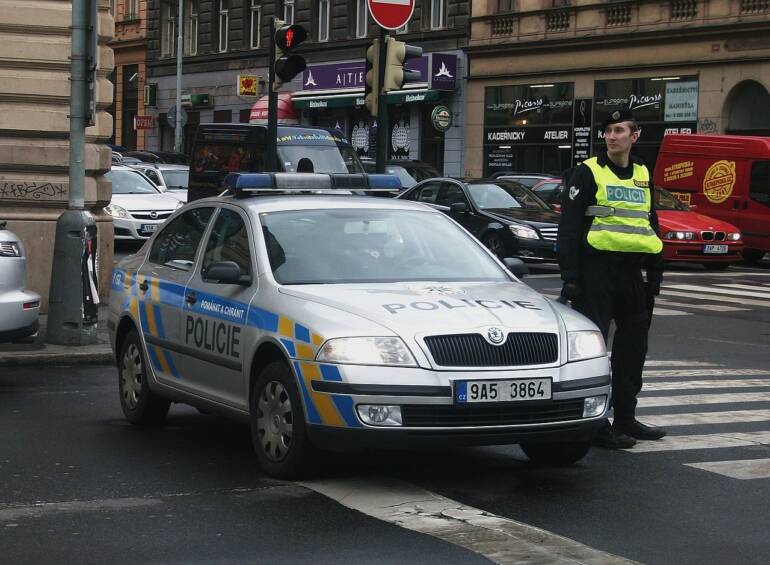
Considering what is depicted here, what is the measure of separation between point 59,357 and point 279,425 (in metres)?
5.15

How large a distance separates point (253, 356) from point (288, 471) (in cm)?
65

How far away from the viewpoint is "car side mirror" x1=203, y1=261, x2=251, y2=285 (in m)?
7.71

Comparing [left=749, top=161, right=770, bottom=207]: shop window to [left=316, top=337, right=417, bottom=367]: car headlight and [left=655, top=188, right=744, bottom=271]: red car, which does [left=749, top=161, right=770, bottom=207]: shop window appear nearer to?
[left=655, top=188, right=744, bottom=271]: red car

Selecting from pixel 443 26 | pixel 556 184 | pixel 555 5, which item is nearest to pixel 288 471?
pixel 556 184

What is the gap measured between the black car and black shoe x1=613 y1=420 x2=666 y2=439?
44.5ft

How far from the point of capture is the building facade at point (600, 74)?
3488 cm

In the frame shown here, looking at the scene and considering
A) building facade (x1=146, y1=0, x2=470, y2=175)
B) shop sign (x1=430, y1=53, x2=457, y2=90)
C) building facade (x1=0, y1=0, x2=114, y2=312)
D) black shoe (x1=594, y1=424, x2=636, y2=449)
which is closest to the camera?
black shoe (x1=594, y1=424, x2=636, y2=449)

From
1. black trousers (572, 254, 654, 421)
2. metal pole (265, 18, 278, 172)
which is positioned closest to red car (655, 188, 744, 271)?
metal pole (265, 18, 278, 172)

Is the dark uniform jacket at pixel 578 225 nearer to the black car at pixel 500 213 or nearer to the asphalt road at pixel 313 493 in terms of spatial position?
the asphalt road at pixel 313 493

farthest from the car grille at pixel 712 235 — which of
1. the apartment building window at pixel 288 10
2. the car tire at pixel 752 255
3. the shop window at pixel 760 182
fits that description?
the apartment building window at pixel 288 10

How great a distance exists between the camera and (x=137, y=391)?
29.7 ft

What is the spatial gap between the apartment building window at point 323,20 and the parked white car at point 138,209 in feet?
81.5

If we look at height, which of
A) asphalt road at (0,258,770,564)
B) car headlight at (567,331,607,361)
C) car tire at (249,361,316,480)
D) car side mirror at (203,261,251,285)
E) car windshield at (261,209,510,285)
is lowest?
asphalt road at (0,258,770,564)

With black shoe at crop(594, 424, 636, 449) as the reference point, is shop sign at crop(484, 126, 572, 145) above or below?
above
